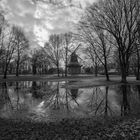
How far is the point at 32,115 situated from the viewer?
6.26 meters

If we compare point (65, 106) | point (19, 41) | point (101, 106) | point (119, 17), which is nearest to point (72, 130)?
point (65, 106)

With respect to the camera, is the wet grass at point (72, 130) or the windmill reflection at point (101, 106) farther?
the windmill reflection at point (101, 106)

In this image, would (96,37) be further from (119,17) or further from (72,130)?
(72,130)

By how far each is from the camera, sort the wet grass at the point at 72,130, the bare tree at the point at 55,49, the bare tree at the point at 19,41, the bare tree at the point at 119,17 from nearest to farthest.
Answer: the wet grass at the point at 72,130, the bare tree at the point at 119,17, the bare tree at the point at 19,41, the bare tree at the point at 55,49

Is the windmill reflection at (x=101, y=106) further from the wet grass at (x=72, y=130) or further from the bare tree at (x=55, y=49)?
Answer: the bare tree at (x=55, y=49)

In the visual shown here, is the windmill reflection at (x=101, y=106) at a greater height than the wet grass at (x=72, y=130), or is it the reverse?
the wet grass at (x=72, y=130)

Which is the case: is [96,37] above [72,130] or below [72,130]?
above

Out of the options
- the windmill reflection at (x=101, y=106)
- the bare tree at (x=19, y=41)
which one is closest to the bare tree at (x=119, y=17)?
the windmill reflection at (x=101, y=106)

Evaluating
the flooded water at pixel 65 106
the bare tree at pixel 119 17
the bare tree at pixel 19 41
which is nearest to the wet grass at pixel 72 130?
the flooded water at pixel 65 106

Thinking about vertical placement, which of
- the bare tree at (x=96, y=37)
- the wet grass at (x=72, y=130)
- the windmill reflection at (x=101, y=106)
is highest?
the bare tree at (x=96, y=37)

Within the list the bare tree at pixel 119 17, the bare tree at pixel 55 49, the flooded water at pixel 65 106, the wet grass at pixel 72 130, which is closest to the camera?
the wet grass at pixel 72 130

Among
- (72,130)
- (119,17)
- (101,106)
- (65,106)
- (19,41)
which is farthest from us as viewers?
(19,41)

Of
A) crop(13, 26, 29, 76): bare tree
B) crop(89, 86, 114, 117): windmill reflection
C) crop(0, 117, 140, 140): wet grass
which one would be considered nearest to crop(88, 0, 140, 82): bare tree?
crop(89, 86, 114, 117): windmill reflection

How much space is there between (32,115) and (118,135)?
14.0 feet
